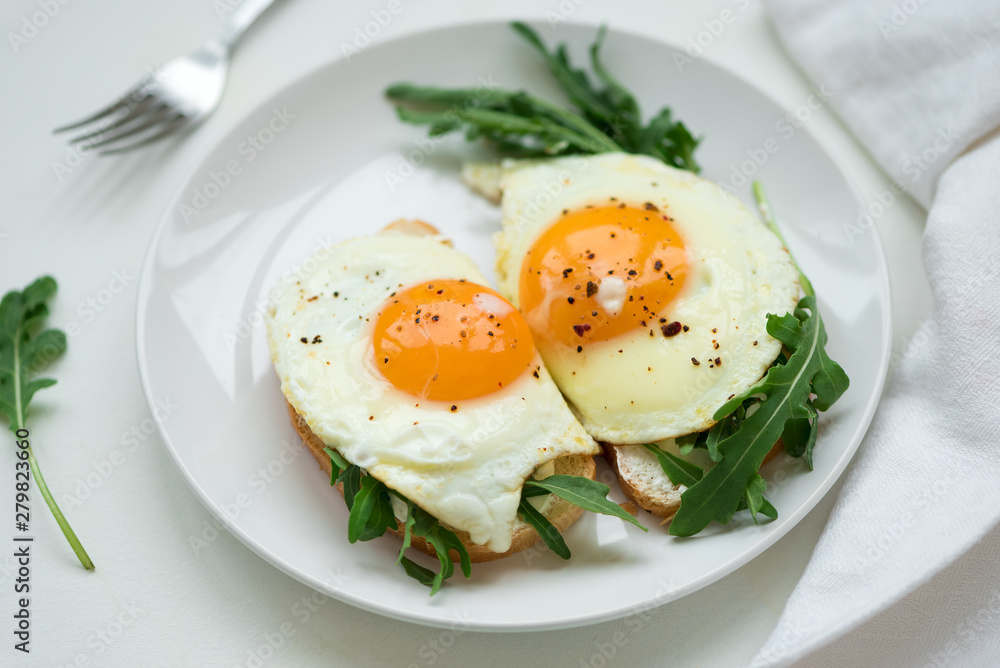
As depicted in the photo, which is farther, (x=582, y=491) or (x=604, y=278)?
(x=604, y=278)

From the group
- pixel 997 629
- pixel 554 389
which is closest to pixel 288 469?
pixel 554 389

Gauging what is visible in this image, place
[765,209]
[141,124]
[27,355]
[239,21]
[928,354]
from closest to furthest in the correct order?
[928,354]
[27,355]
[765,209]
[141,124]
[239,21]

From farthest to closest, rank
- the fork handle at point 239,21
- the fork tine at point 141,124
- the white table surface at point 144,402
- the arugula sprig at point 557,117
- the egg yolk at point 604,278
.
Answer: the fork handle at point 239,21, the fork tine at point 141,124, the arugula sprig at point 557,117, the egg yolk at point 604,278, the white table surface at point 144,402

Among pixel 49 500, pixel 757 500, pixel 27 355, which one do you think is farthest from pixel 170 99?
pixel 757 500

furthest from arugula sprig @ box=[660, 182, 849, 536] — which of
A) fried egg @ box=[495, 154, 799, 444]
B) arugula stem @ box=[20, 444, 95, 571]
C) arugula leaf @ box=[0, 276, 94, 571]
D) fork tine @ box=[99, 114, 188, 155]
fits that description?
fork tine @ box=[99, 114, 188, 155]

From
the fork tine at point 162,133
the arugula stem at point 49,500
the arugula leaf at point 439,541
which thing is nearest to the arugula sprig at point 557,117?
the fork tine at point 162,133

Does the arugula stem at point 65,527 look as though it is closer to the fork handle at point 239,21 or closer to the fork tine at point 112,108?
the fork tine at point 112,108

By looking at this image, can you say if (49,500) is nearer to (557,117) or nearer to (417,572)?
(417,572)

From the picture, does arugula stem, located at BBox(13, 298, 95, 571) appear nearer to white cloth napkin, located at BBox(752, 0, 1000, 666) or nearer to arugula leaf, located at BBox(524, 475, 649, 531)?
arugula leaf, located at BBox(524, 475, 649, 531)
